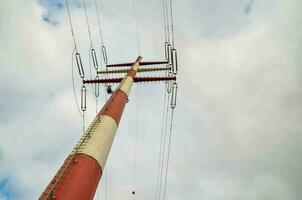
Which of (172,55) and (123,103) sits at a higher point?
(172,55)

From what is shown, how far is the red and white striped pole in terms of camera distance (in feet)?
25.1

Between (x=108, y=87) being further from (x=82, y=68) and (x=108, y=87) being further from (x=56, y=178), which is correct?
(x=56, y=178)

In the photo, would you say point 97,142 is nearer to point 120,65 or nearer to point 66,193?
point 66,193

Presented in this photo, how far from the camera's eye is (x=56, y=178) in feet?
26.7

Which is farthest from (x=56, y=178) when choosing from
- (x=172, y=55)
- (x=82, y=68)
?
(x=172, y=55)

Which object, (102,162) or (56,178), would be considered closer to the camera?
(56,178)

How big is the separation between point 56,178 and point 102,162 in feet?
7.18

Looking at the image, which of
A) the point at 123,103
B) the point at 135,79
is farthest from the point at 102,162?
the point at 135,79

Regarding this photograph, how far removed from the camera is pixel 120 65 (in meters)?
24.1

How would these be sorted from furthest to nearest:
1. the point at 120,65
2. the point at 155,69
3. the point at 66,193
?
the point at 120,65, the point at 155,69, the point at 66,193

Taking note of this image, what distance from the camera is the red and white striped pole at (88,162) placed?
25.1 feet

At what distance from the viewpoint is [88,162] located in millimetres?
9359

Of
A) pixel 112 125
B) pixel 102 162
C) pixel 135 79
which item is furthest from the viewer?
pixel 135 79

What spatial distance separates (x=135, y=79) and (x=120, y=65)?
197 inches
